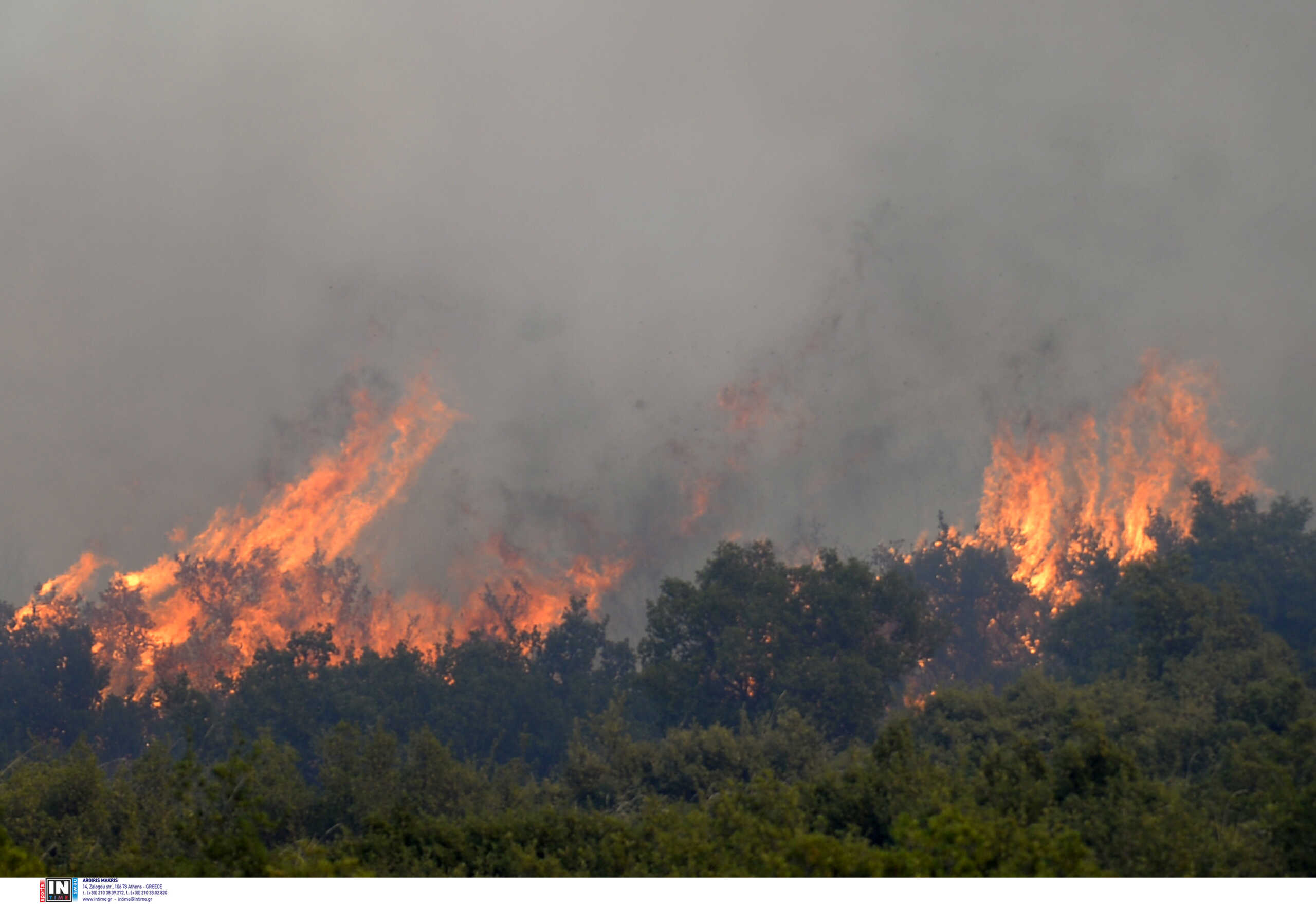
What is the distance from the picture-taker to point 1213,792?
29.6 meters

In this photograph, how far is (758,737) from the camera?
5072cm

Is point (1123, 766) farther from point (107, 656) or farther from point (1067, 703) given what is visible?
point (107, 656)

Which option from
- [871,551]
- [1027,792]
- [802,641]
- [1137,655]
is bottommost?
[1027,792]

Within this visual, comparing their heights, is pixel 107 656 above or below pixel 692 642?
above

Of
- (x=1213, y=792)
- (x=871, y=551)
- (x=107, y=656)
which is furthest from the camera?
(x=871, y=551)

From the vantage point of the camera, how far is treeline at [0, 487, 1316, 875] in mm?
23109

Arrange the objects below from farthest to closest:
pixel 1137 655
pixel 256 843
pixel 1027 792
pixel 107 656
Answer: pixel 107 656 < pixel 1137 655 < pixel 1027 792 < pixel 256 843

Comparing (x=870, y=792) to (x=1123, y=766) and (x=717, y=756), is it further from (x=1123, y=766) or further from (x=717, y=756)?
(x=717, y=756)

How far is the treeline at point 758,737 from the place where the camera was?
23.1m

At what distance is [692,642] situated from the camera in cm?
6912

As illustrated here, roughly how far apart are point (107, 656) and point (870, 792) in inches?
3283
